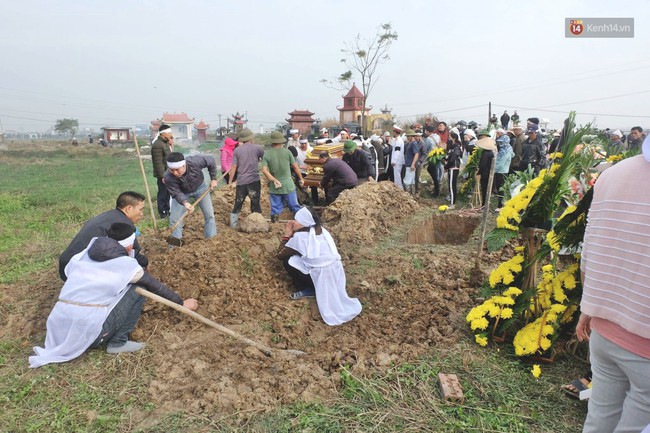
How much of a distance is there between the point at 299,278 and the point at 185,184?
7.22 feet

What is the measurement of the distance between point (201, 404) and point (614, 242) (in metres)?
2.69

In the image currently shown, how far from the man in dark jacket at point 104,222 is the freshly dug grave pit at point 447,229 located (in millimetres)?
5194

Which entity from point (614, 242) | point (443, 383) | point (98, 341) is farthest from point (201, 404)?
point (614, 242)

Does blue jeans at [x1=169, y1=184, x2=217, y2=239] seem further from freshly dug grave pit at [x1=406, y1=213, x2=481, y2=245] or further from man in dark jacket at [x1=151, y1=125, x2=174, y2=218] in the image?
freshly dug grave pit at [x1=406, y1=213, x2=481, y2=245]

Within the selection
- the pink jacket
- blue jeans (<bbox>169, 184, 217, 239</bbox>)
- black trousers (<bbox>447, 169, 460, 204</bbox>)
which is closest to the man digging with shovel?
blue jeans (<bbox>169, 184, 217, 239</bbox>)

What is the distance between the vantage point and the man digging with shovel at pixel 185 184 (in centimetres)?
548

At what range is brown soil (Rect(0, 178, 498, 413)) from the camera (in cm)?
310

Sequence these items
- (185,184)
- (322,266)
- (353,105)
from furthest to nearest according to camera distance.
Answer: (353,105)
(185,184)
(322,266)

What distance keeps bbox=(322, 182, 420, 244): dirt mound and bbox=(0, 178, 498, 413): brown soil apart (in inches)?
5.6

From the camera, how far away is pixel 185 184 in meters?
5.69

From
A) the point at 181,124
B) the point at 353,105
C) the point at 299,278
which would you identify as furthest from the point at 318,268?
the point at 181,124

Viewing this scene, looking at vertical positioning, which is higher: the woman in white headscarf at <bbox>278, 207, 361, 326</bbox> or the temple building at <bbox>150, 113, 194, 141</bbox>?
the temple building at <bbox>150, 113, 194, 141</bbox>

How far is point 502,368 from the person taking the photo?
3.19 m

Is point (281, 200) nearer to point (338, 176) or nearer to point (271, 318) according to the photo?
point (338, 176)
